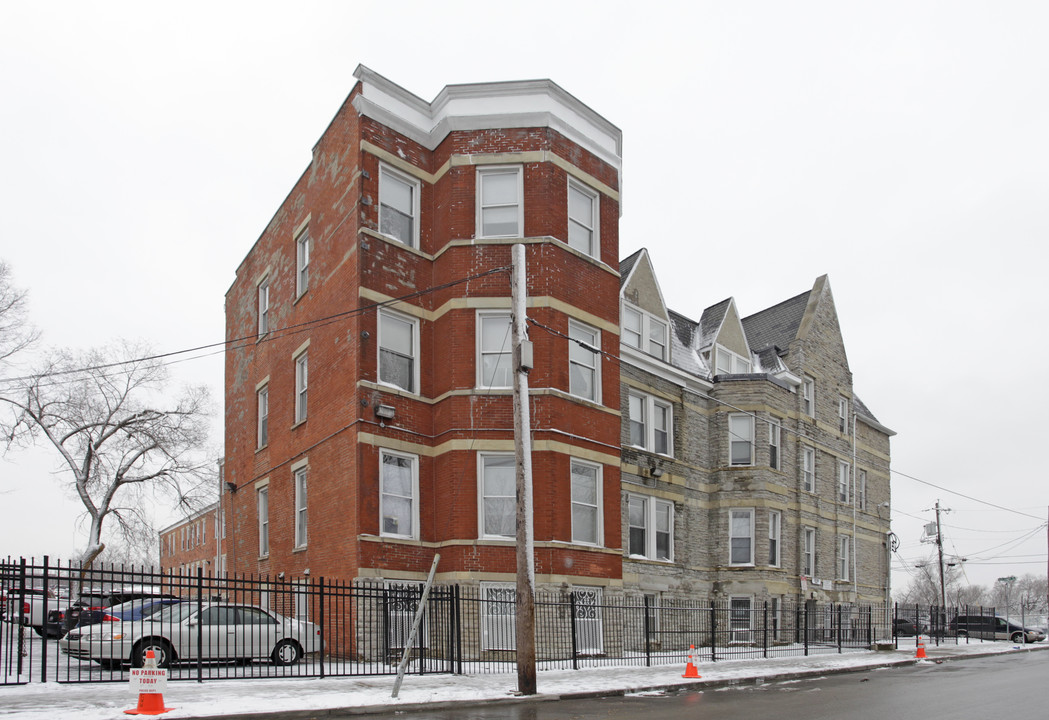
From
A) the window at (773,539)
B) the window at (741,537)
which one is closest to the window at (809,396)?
the window at (773,539)

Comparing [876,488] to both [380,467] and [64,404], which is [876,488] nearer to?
[380,467]

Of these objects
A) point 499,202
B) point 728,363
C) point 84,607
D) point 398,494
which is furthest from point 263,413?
point 728,363

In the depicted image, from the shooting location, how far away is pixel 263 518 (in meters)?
26.8

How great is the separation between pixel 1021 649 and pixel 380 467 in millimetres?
26549

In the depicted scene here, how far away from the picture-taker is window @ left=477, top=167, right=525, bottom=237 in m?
23.1

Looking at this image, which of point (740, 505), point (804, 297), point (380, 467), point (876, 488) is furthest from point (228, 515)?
point (876, 488)

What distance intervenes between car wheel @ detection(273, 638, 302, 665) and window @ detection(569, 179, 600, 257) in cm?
1136

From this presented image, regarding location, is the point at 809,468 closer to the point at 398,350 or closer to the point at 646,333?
the point at 646,333

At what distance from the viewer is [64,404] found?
39062 millimetres

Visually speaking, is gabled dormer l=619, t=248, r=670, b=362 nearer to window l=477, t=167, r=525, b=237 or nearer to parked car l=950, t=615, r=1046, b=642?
window l=477, t=167, r=525, b=237

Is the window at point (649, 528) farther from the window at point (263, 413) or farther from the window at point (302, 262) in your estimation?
the window at point (302, 262)

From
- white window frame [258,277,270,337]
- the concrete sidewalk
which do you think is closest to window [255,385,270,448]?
white window frame [258,277,270,337]

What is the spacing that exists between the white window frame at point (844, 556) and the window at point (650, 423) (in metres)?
11.0

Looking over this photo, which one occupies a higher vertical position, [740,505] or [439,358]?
[439,358]
